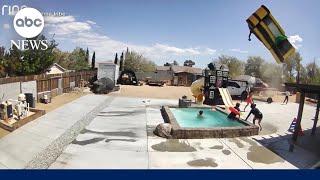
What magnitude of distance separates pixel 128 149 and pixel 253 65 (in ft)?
203

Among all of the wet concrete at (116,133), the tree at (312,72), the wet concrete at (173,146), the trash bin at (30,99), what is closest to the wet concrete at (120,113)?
the trash bin at (30,99)

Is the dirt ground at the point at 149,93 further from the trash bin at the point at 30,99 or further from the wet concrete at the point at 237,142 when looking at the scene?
the wet concrete at the point at 237,142

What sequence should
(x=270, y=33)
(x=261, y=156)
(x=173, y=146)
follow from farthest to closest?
(x=173, y=146), (x=261, y=156), (x=270, y=33)

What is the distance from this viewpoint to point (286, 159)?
1103 cm

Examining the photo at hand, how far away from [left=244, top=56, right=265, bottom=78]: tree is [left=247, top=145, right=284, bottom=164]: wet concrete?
57265 millimetres

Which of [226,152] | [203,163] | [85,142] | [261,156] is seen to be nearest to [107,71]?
[85,142]

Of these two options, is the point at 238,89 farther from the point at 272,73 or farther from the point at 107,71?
the point at 272,73

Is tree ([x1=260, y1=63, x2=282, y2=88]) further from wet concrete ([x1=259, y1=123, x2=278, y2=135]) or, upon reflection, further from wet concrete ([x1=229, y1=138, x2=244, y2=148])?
wet concrete ([x1=229, y1=138, x2=244, y2=148])

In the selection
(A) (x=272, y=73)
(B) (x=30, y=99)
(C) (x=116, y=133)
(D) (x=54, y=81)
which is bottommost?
(C) (x=116, y=133)

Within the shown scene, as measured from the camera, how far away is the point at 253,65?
6950cm

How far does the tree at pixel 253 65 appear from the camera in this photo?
223 feet

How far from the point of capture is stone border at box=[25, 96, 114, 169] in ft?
30.8

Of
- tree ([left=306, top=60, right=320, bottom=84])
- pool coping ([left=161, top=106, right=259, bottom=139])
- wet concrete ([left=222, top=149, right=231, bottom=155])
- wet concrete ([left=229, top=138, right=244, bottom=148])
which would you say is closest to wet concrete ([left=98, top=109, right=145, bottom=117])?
pool coping ([left=161, top=106, right=259, bottom=139])

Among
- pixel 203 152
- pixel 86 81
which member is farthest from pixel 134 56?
pixel 203 152
